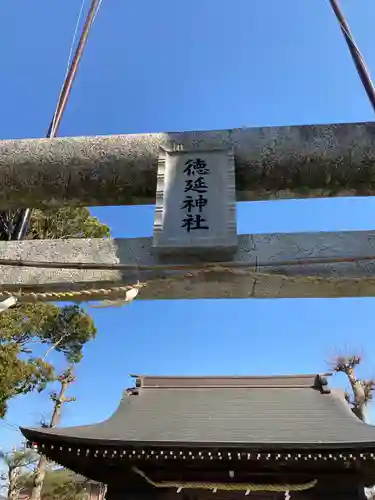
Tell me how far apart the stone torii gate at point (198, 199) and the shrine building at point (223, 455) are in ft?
16.3

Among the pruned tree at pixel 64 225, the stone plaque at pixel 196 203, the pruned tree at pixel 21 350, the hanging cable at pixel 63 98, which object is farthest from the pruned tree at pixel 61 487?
the stone plaque at pixel 196 203

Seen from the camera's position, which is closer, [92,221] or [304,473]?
[304,473]

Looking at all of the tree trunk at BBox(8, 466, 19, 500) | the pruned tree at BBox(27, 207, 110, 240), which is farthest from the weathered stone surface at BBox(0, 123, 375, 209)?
the tree trunk at BBox(8, 466, 19, 500)

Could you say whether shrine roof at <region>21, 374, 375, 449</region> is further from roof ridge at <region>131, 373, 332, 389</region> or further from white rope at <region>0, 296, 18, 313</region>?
white rope at <region>0, 296, 18, 313</region>

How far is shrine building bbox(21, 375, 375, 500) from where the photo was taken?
19.6 ft

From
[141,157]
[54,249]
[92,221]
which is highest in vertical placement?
[92,221]

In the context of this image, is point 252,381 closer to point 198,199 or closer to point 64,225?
point 64,225

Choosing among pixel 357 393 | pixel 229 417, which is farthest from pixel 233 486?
pixel 357 393

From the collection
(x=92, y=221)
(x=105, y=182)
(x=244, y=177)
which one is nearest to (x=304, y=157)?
(x=244, y=177)

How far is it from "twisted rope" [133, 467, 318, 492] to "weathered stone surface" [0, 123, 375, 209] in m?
5.87

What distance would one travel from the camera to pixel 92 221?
39.5 ft

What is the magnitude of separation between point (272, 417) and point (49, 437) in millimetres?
4448

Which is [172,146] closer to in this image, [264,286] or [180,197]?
[180,197]

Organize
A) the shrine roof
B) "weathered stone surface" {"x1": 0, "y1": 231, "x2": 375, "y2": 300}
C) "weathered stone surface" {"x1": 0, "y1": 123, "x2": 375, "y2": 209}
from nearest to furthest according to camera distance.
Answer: "weathered stone surface" {"x1": 0, "y1": 231, "x2": 375, "y2": 300} → "weathered stone surface" {"x1": 0, "y1": 123, "x2": 375, "y2": 209} → the shrine roof
